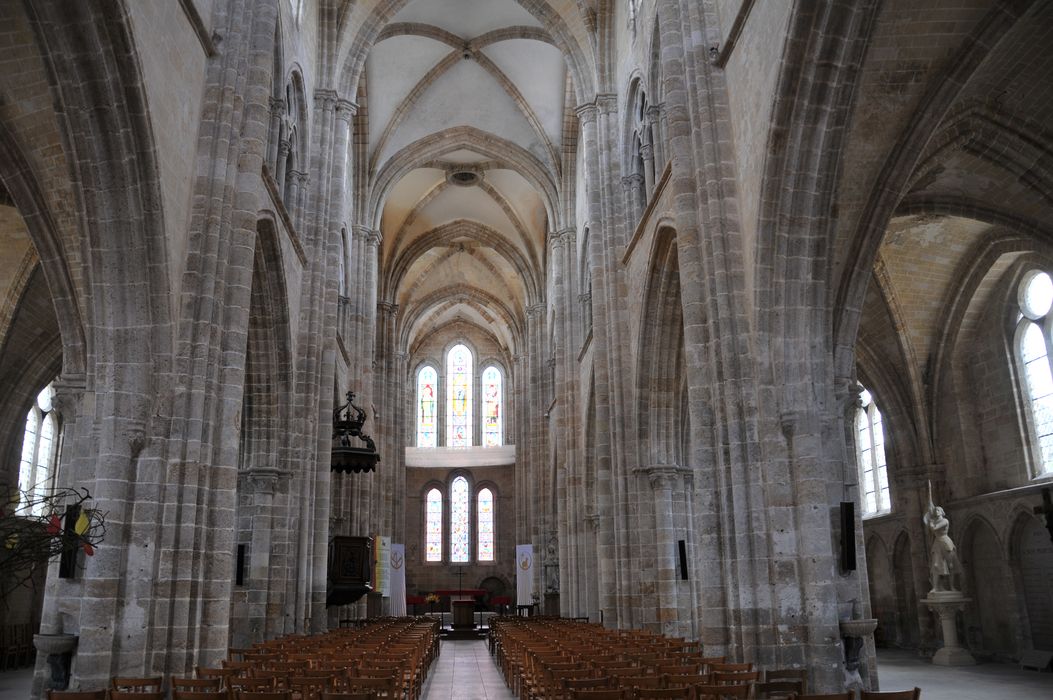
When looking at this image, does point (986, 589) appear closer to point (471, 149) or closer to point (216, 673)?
point (216, 673)

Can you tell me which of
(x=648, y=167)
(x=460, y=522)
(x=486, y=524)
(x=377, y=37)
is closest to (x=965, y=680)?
(x=648, y=167)

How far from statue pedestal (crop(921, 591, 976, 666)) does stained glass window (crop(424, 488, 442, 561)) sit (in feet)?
96.3

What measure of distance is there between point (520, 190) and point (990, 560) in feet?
71.3

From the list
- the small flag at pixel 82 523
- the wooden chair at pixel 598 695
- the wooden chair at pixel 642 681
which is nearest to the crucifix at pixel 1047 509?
the wooden chair at pixel 642 681

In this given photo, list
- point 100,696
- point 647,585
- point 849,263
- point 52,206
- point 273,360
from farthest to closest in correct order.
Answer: point 647,585, point 273,360, point 849,263, point 52,206, point 100,696

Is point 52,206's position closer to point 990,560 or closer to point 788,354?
point 788,354

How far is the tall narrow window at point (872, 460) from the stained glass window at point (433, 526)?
2529cm

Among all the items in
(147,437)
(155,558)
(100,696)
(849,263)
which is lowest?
(100,696)

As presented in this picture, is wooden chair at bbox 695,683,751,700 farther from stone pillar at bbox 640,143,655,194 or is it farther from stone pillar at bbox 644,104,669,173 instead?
stone pillar at bbox 640,143,655,194

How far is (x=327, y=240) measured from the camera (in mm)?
20266

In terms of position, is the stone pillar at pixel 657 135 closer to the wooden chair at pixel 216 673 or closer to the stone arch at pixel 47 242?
the stone arch at pixel 47 242

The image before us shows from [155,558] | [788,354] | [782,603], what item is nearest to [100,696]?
[155,558]

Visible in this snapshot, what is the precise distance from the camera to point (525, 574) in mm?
36250

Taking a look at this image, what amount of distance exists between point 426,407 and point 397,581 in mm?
15459
